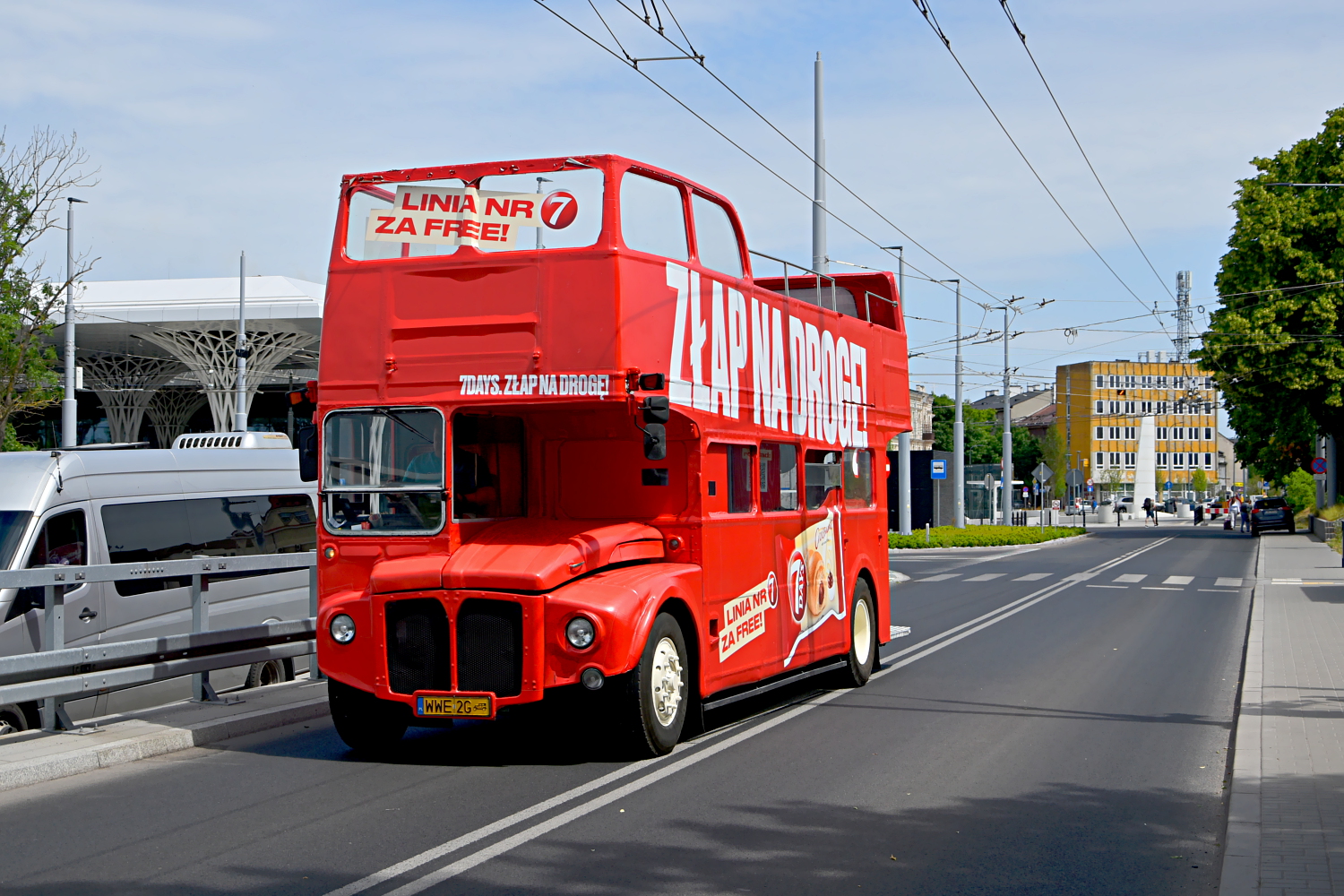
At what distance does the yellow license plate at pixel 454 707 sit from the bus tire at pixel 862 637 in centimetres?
513

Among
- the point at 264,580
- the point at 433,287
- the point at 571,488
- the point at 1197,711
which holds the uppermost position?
the point at 433,287

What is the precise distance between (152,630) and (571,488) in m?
4.20

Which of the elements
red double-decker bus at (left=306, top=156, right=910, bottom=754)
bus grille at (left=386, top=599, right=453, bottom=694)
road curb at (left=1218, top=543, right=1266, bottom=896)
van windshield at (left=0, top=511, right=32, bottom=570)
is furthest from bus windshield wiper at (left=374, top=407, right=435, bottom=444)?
road curb at (left=1218, top=543, right=1266, bottom=896)

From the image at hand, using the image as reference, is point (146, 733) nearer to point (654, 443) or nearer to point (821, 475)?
point (654, 443)

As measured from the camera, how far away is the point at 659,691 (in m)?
9.00

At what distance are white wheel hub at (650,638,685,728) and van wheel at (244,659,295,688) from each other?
4589 mm

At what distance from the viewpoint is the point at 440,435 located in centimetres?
917

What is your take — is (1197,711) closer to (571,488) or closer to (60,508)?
(571,488)

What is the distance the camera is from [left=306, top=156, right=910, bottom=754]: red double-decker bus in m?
8.59

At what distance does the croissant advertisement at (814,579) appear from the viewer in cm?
1153

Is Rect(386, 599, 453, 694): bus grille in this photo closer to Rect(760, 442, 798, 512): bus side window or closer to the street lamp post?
Rect(760, 442, 798, 512): bus side window

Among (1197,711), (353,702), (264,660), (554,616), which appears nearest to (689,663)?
(554,616)

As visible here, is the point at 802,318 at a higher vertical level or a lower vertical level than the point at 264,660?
higher

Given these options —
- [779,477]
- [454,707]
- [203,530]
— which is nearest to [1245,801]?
[454,707]
